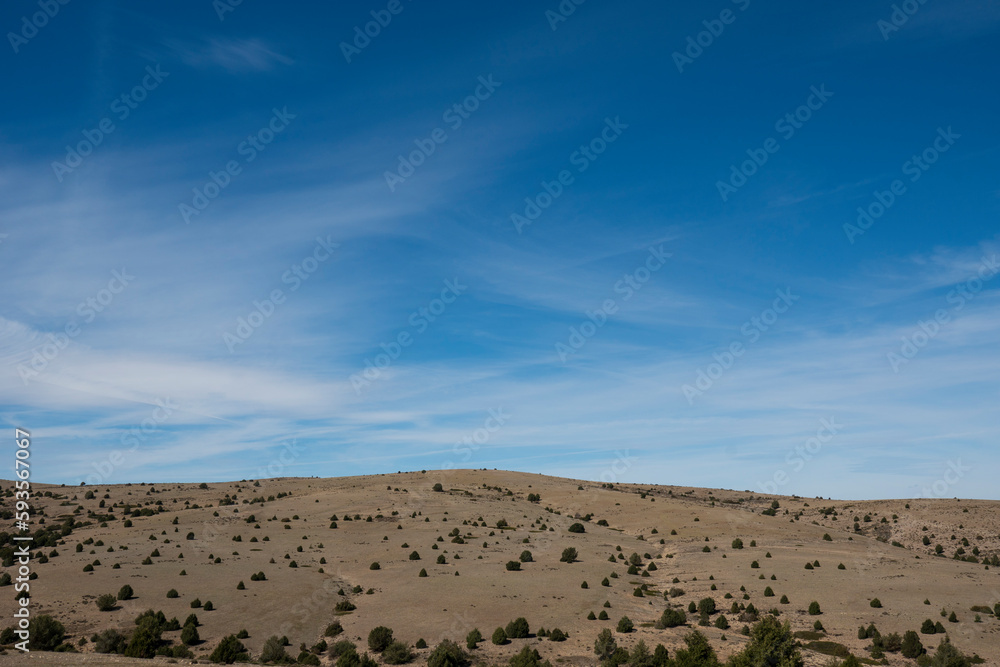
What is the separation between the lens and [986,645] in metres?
43.9

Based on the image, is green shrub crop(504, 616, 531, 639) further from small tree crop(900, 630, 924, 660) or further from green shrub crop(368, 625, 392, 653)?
small tree crop(900, 630, 924, 660)

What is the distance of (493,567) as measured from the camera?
65688mm

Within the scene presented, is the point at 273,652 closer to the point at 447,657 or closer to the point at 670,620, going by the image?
the point at 447,657

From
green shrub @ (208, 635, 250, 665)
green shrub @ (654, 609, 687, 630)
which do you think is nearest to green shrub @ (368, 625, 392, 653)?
green shrub @ (208, 635, 250, 665)

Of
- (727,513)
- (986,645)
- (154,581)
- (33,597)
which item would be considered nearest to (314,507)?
(154,581)

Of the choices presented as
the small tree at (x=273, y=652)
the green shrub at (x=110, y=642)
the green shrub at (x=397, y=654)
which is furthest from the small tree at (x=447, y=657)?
the green shrub at (x=110, y=642)

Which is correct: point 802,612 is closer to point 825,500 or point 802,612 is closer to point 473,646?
point 473,646

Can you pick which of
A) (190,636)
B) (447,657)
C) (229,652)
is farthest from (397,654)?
(190,636)

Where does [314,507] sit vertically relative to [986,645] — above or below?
above

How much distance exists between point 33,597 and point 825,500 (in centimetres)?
13015

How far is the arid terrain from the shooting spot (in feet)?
157

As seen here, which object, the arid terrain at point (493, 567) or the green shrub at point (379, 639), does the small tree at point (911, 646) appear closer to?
the arid terrain at point (493, 567)

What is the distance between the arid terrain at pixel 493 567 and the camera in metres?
47.7

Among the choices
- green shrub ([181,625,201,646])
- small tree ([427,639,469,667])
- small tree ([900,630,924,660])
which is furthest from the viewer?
green shrub ([181,625,201,646])
